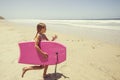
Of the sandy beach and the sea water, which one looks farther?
the sea water

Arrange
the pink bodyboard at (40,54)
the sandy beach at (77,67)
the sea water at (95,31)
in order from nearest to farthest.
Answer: the pink bodyboard at (40,54)
the sandy beach at (77,67)
the sea water at (95,31)

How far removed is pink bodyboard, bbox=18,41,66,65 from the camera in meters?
3.30

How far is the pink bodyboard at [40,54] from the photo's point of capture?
3.30 meters

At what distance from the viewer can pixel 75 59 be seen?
5293 mm

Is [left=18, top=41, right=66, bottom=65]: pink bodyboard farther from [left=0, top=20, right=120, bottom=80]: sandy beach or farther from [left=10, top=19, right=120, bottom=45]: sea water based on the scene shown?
[left=10, top=19, right=120, bottom=45]: sea water

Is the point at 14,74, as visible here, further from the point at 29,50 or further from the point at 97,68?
the point at 97,68

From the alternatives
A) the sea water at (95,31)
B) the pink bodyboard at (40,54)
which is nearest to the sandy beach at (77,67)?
the pink bodyboard at (40,54)

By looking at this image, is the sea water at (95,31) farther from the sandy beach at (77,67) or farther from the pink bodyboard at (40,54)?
the pink bodyboard at (40,54)

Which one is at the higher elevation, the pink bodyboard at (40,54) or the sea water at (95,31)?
the pink bodyboard at (40,54)

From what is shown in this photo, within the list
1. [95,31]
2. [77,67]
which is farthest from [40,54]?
[95,31]

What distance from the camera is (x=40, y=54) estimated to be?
3.25 m

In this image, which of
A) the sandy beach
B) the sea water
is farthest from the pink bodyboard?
the sea water

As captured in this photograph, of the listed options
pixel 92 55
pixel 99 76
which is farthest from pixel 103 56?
pixel 99 76

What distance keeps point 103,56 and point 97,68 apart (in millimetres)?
1261
